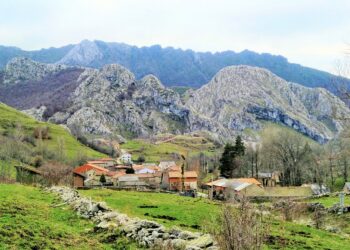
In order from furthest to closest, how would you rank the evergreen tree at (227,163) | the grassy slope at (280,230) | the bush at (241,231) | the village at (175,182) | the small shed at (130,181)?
1. the evergreen tree at (227,163)
2. the small shed at (130,181)
3. the village at (175,182)
4. the grassy slope at (280,230)
5. the bush at (241,231)

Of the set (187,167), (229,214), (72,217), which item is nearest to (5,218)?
(72,217)

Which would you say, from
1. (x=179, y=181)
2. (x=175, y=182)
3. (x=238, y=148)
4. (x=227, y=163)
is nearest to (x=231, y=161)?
(x=227, y=163)

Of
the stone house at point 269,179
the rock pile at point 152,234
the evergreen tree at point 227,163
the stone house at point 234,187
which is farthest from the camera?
the stone house at point 269,179

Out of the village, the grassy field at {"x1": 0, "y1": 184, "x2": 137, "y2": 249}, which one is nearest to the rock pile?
the grassy field at {"x1": 0, "y1": 184, "x2": 137, "y2": 249}

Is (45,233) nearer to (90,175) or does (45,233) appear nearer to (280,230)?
(280,230)

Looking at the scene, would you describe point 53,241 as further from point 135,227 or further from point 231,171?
point 231,171

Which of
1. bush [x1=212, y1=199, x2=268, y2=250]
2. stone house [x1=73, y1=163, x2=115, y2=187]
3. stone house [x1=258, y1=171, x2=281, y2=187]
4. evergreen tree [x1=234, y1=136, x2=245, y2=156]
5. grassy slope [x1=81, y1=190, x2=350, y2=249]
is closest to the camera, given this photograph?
bush [x1=212, y1=199, x2=268, y2=250]

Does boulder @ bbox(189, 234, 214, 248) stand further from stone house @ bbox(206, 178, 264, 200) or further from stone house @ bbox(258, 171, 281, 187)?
stone house @ bbox(258, 171, 281, 187)

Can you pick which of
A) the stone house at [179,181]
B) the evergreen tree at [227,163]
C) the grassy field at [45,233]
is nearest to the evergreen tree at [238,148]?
the evergreen tree at [227,163]

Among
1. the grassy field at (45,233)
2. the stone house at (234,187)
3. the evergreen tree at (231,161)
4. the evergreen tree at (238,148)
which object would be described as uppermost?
the evergreen tree at (238,148)

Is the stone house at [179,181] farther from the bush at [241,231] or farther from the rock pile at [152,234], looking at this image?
the bush at [241,231]

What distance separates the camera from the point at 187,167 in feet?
544

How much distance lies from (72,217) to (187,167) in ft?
459

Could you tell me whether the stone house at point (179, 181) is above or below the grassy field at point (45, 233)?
below
